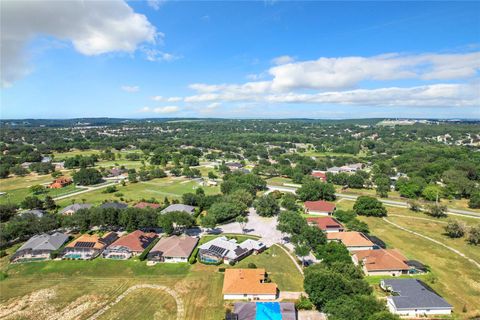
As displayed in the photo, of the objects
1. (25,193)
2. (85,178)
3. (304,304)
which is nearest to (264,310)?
(304,304)

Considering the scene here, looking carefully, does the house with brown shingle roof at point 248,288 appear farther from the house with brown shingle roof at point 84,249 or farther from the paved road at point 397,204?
the paved road at point 397,204

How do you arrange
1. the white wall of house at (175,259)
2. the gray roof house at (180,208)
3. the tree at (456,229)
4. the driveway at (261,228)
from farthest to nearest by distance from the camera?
the gray roof house at (180,208)
the driveway at (261,228)
the tree at (456,229)
the white wall of house at (175,259)

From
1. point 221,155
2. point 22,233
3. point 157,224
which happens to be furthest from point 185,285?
point 221,155

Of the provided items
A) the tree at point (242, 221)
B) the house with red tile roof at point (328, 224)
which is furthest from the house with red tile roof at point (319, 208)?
the tree at point (242, 221)

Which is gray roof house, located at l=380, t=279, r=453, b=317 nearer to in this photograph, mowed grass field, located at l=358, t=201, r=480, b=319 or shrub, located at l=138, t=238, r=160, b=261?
mowed grass field, located at l=358, t=201, r=480, b=319

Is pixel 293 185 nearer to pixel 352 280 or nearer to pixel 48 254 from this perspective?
pixel 352 280

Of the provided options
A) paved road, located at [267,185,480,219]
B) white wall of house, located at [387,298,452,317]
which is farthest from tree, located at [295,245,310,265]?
paved road, located at [267,185,480,219]
